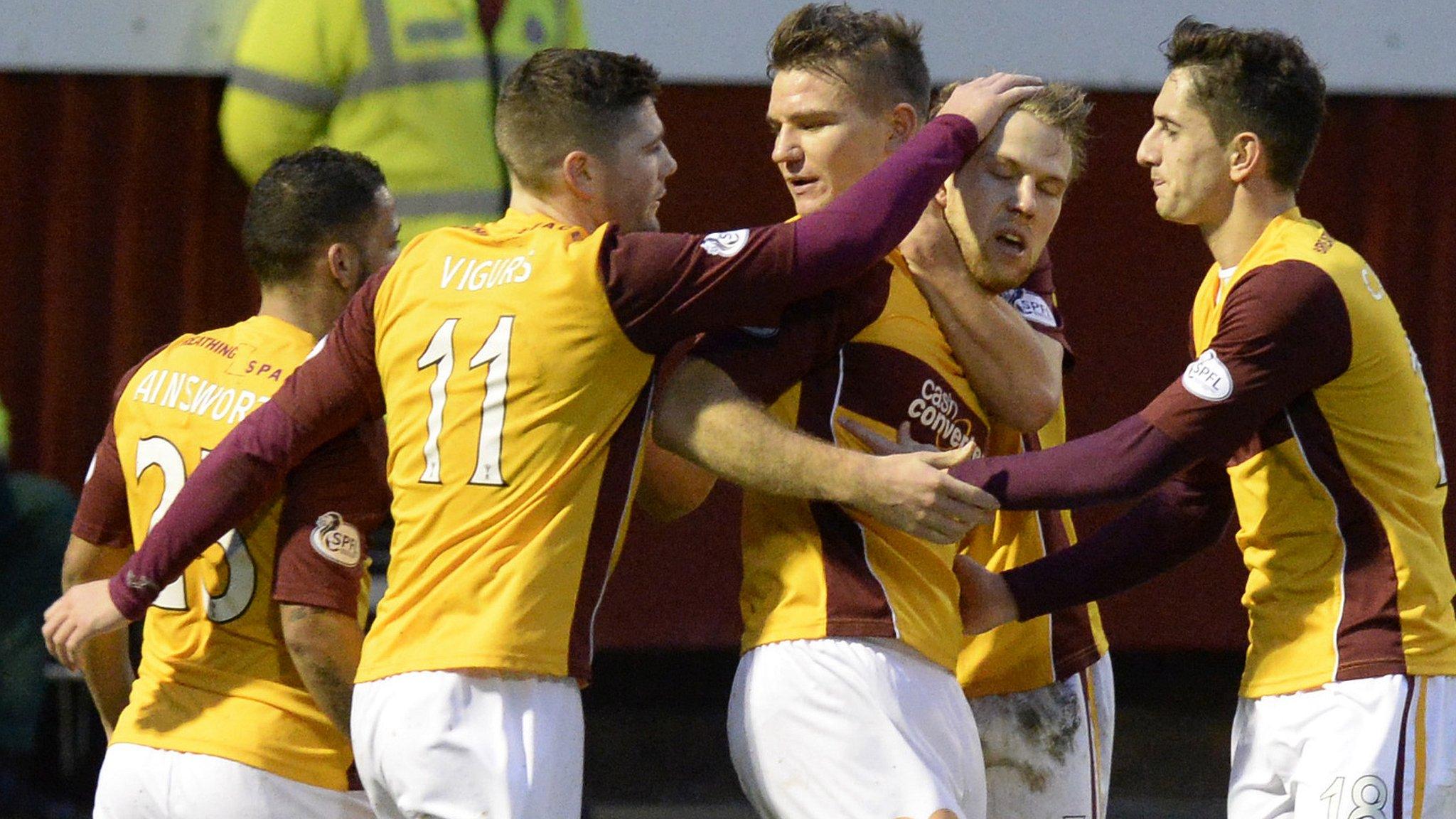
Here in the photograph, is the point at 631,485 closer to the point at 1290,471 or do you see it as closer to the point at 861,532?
the point at 861,532

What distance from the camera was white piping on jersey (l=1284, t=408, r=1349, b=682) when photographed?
3262 mm

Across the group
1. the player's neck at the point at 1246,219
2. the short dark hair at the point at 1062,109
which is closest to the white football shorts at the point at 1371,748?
the player's neck at the point at 1246,219

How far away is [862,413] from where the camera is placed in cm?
315

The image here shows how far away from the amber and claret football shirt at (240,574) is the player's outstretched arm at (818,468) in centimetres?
78

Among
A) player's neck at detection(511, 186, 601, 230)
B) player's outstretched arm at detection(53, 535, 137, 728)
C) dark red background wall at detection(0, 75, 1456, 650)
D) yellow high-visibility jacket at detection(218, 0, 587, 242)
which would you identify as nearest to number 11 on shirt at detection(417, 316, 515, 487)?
player's neck at detection(511, 186, 601, 230)

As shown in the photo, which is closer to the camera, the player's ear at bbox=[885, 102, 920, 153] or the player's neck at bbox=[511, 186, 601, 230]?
the player's neck at bbox=[511, 186, 601, 230]

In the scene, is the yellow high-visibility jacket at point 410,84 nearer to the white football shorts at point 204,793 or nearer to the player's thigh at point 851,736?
the white football shorts at point 204,793

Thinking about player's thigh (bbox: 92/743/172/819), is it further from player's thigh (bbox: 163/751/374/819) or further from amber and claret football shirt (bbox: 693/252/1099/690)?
amber and claret football shirt (bbox: 693/252/1099/690)

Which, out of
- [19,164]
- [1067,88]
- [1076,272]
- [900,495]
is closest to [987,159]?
[1067,88]

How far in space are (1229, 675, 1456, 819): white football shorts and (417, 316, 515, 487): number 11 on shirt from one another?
1.39 meters

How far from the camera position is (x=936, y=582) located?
125 inches

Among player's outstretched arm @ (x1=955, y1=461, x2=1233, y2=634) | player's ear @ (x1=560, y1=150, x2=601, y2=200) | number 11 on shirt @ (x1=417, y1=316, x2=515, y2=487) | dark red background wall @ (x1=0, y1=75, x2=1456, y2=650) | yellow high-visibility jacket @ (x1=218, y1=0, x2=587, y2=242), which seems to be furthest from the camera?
dark red background wall @ (x1=0, y1=75, x2=1456, y2=650)

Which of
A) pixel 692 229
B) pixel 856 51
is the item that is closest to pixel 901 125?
pixel 856 51

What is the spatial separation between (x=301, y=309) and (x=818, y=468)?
4.18 feet
